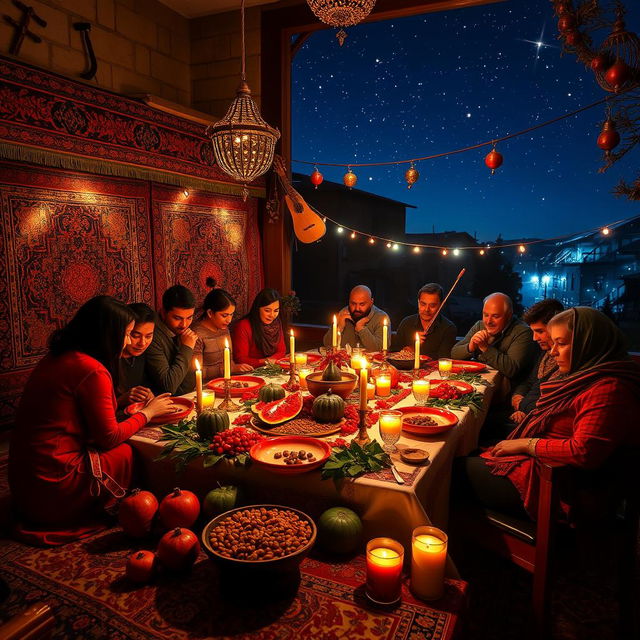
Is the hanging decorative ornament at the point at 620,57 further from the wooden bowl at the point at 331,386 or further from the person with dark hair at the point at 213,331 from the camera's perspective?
the person with dark hair at the point at 213,331

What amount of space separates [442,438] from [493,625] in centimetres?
86

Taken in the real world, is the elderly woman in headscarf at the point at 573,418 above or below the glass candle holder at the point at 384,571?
above

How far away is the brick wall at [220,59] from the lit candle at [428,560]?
16.5 ft

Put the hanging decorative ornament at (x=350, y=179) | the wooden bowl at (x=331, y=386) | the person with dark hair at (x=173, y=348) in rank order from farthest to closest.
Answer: the hanging decorative ornament at (x=350, y=179) → the person with dark hair at (x=173, y=348) → the wooden bowl at (x=331, y=386)

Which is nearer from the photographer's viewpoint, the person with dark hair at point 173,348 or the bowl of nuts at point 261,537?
the bowl of nuts at point 261,537

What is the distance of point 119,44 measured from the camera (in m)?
4.77

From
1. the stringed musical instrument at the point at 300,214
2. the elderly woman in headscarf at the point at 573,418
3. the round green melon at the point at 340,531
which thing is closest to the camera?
the round green melon at the point at 340,531

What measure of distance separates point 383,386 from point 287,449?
0.92 meters

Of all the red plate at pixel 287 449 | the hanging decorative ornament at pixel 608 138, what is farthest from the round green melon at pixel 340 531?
the hanging decorative ornament at pixel 608 138

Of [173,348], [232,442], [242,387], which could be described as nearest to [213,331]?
[173,348]

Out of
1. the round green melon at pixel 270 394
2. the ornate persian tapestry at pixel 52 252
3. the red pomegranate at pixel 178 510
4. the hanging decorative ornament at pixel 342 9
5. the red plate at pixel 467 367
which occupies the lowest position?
the red pomegranate at pixel 178 510

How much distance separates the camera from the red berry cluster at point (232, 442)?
2059 mm

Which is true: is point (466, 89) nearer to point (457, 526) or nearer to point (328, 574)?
point (457, 526)

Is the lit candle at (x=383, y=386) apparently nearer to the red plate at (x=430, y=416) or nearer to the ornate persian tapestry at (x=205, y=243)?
the red plate at (x=430, y=416)
